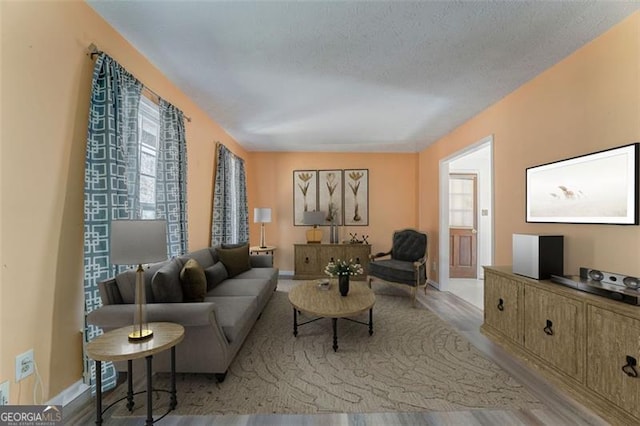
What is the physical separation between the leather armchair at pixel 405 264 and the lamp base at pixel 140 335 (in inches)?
132

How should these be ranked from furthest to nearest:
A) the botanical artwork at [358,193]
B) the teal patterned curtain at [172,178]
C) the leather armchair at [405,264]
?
the botanical artwork at [358,193]
the leather armchair at [405,264]
the teal patterned curtain at [172,178]

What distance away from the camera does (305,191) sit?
19.0 feet

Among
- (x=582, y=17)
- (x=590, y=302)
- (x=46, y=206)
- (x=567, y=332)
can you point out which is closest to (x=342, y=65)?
(x=582, y=17)

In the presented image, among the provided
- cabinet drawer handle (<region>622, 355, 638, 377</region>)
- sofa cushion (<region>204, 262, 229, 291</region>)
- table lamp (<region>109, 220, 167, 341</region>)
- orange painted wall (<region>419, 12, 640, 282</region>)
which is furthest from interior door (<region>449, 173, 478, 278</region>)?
table lamp (<region>109, 220, 167, 341</region>)

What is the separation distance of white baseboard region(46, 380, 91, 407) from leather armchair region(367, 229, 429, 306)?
365 centimetres

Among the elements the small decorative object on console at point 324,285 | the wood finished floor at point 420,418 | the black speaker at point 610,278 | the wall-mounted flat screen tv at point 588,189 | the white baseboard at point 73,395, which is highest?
the wall-mounted flat screen tv at point 588,189

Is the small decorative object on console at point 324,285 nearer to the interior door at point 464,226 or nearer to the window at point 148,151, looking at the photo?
the window at point 148,151

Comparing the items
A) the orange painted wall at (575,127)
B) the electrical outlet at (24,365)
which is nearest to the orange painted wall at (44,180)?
the electrical outlet at (24,365)

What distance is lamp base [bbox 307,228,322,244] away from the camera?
5.52m

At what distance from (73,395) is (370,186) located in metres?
5.22

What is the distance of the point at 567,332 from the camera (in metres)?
1.95

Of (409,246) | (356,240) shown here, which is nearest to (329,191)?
(356,240)

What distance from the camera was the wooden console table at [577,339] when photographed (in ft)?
5.18

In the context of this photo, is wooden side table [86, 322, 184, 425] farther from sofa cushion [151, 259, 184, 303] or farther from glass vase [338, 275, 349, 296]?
glass vase [338, 275, 349, 296]
